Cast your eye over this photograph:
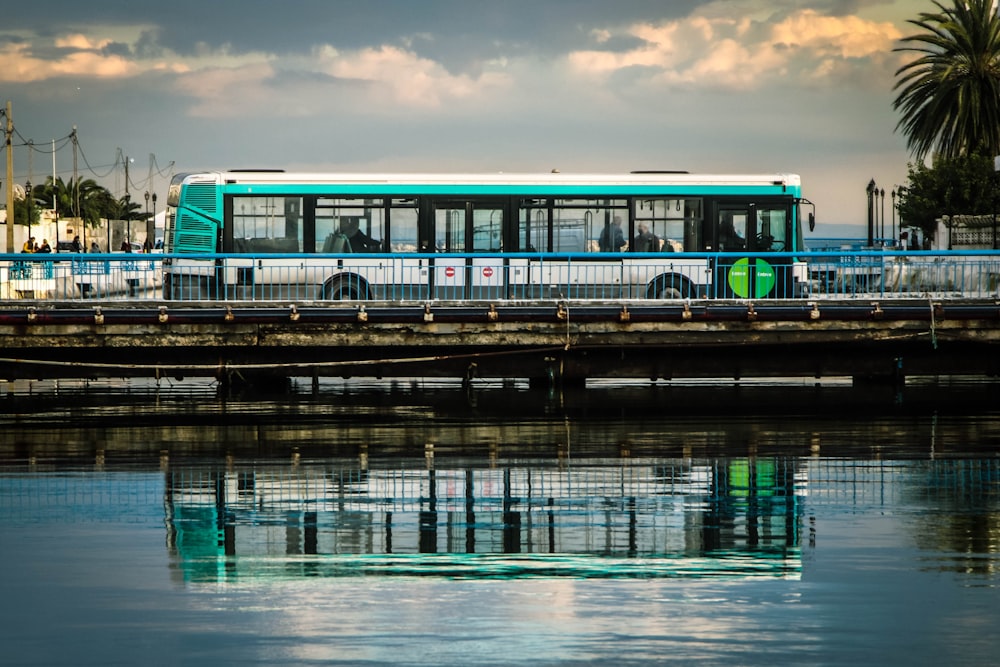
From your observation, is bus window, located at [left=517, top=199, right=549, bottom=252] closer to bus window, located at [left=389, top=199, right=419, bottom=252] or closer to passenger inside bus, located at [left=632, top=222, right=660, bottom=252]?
passenger inside bus, located at [left=632, top=222, right=660, bottom=252]

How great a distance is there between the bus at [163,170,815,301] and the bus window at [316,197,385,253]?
2cm

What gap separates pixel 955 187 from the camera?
63562 millimetres

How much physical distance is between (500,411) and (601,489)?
8248 mm

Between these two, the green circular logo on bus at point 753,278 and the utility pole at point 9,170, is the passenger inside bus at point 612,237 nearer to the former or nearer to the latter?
the green circular logo on bus at point 753,278

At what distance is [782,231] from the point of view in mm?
29484

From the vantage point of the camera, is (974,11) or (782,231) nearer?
(782,231)

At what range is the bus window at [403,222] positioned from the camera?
29266 mm

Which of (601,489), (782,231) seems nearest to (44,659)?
(601,489)

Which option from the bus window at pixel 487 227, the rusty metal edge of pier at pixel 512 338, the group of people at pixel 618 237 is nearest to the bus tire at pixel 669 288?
the group of people at pixel 618 237

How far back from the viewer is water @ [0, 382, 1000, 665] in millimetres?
8359

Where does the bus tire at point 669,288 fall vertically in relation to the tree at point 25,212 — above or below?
below

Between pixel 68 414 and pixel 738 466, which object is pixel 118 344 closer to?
pixel 68 414

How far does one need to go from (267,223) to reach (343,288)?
10.2 ft

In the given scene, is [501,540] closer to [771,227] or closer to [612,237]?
[612,237]
